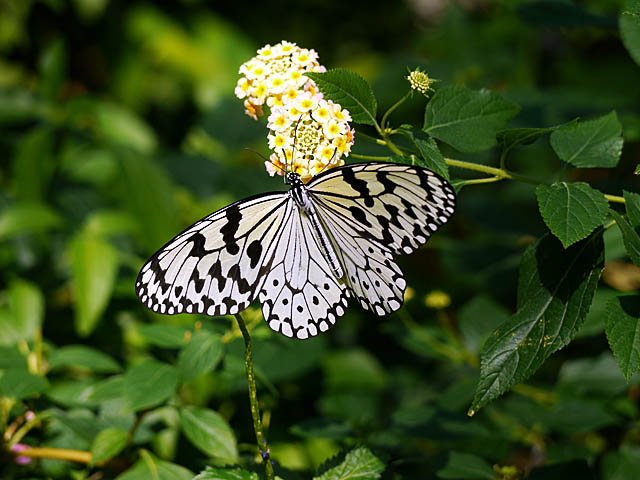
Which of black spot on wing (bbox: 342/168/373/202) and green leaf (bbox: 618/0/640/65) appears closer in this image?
black spot on wing (bbox: 342/168/373/202)

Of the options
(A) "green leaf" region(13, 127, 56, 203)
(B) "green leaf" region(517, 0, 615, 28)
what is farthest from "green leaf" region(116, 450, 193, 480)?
(B) "green leaf" region(517, 0, 615, 28)

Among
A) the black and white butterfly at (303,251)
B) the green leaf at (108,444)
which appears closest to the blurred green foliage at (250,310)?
the green leaf at (108,444)

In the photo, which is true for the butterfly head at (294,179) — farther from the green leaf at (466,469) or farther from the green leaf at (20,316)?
the green leaf at (20,316)

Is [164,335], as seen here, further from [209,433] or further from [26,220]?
[26,220]

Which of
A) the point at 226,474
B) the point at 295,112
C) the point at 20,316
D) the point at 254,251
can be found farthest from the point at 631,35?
the point at 20,316

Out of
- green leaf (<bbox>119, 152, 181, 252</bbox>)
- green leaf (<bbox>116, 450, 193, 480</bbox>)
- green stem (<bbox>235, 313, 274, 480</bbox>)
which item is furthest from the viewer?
green leaf (<bbox>119, 152, 181, 252</bbox>)

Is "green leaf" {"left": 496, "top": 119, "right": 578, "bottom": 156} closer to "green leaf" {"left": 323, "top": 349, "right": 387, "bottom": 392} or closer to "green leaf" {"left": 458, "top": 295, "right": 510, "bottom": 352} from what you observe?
"green leaf" {"left": 458, "top": 295, "right": 510, "bottom": 352}
